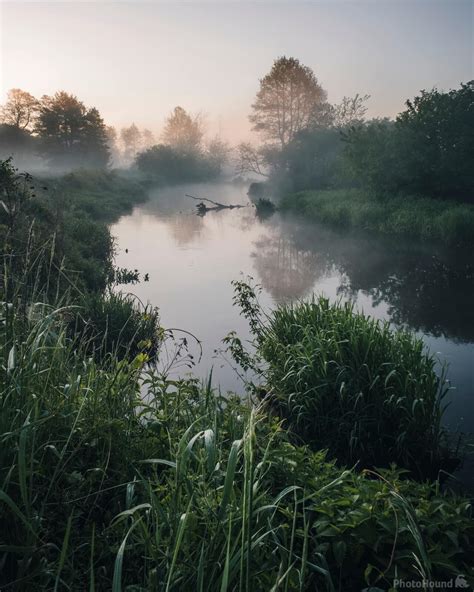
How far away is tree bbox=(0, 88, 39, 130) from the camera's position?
5359 centimetres

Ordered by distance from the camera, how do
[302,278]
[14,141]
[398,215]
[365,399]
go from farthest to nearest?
[14,141]
[398,215]
[302,278]
[365,399]

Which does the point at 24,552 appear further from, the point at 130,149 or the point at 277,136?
the point at 130,149

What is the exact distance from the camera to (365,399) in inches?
204

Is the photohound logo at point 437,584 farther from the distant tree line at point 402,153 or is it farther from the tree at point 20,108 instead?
the tree at point 20,108

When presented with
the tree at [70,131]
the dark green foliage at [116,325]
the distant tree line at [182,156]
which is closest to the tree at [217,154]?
the distant tree line at [182,156]

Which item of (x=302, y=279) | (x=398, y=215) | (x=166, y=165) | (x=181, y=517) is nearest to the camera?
(x=181, y=517)

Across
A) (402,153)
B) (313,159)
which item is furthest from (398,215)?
(313,159)

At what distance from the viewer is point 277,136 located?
50969 millimetres

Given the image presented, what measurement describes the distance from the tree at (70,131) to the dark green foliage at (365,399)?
183ft

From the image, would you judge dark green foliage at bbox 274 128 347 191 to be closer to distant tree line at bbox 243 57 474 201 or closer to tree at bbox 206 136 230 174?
distant tree line at bbox 243 57 474 201

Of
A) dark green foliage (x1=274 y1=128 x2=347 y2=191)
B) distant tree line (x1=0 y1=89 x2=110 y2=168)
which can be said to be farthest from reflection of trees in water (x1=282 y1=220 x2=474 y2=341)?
distant tree line (x1=0 y1=89 x2=110 y2=168)

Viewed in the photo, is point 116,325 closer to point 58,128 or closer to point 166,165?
point 58,128

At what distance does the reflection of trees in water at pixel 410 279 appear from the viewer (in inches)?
418

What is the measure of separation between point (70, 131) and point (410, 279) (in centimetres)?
5195
